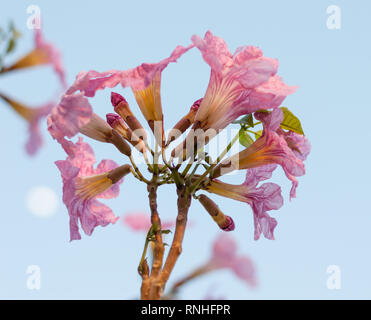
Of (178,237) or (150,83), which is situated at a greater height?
(150,83)

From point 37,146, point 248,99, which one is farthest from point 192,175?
point 37,146

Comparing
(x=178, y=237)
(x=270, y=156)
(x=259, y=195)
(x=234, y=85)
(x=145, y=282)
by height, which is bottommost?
(x=145, y=282)

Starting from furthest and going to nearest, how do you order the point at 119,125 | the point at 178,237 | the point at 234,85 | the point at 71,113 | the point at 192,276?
1. the point at 119,125
2. the point at 234,85
3. the point at 178,237
4. the point at 71,113
5. the point at 192,276

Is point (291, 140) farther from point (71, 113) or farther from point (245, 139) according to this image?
point (71, 113)

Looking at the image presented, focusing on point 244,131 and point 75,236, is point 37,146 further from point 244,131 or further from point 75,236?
point 244,131

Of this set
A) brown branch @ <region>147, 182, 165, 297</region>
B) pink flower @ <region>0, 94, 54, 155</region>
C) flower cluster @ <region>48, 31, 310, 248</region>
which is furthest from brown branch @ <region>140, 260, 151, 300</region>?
pink flower @ <region>0, 94, 54, 155</region>

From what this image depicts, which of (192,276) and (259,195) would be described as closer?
(192,276)

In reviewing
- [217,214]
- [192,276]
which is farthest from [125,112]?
[192,276]

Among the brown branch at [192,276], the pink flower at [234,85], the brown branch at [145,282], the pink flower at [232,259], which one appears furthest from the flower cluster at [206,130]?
the pink flower at [232,259]
